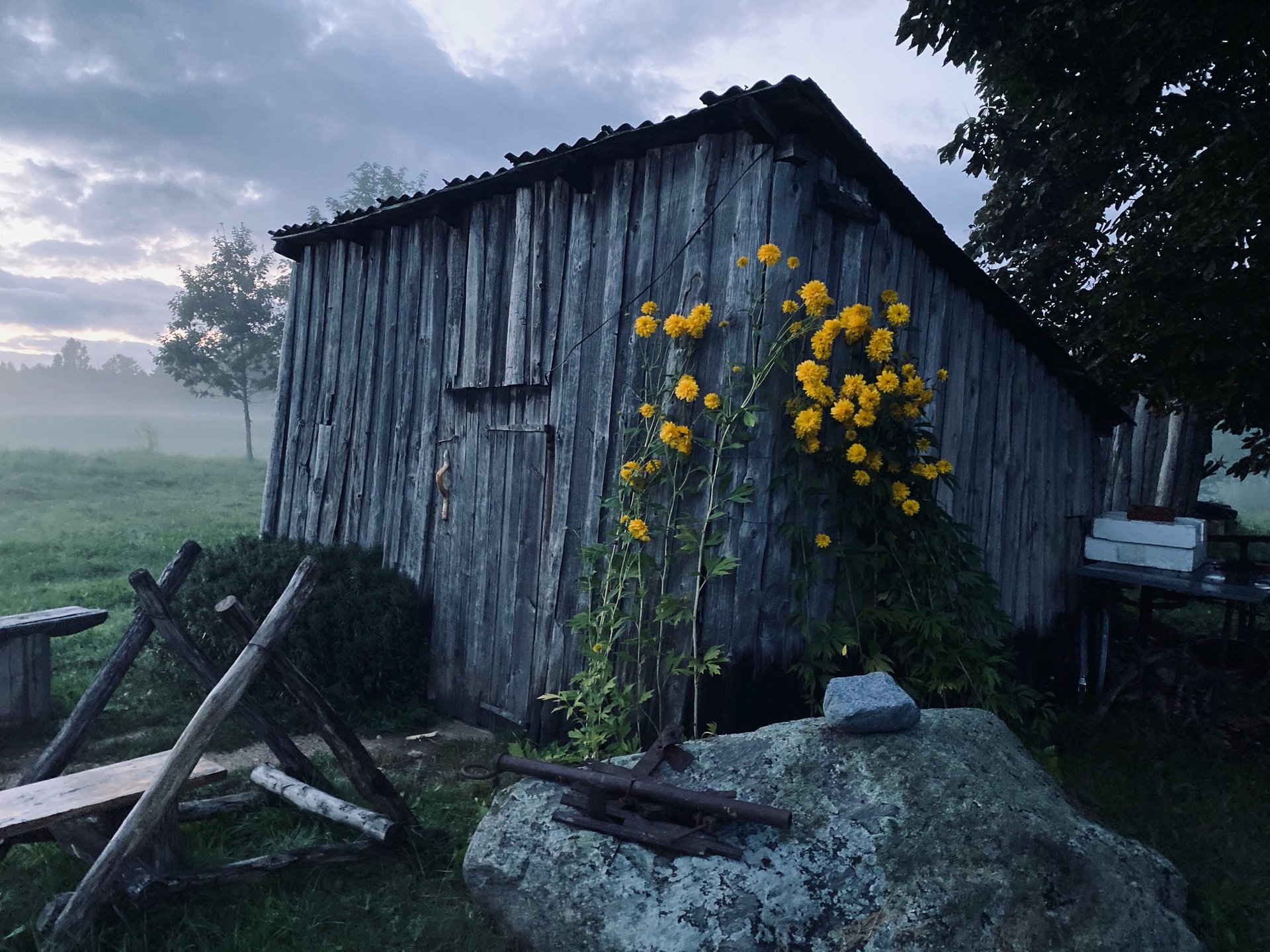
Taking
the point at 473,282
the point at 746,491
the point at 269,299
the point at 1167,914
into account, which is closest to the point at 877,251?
the point at 746,491

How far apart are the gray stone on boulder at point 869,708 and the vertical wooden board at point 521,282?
323 centimetres

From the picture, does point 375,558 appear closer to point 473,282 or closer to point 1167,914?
point 473,282

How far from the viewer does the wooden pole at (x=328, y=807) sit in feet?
11.7

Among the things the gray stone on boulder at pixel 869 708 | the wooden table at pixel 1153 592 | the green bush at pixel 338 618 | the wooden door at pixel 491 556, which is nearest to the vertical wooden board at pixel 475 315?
the wooden door at pixel 491 556

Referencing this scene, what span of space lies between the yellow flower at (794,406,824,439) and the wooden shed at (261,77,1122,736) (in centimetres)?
16

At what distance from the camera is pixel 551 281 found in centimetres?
550

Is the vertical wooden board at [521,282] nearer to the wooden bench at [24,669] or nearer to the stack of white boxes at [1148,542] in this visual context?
the wooden bench at [24,669]

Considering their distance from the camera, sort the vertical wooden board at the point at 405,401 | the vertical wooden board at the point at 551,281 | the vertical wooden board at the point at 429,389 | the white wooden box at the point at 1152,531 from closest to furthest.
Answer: the vertical wooden board at the point at 551,281, the white wooden box at the point at 1152,531, the vertical wooden board at the point at 429,389, the vertical wooden board at the point at 405,401

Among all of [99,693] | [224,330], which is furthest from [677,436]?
[224,330]

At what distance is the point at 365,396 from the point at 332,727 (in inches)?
169

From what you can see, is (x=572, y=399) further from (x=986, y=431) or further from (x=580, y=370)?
(x=986, y=431)

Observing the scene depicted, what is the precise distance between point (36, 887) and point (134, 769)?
558mm

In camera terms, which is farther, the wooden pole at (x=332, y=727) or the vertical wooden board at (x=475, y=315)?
the vertical wooden board at (x=475, y=315)

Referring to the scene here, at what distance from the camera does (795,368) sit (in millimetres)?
4297
